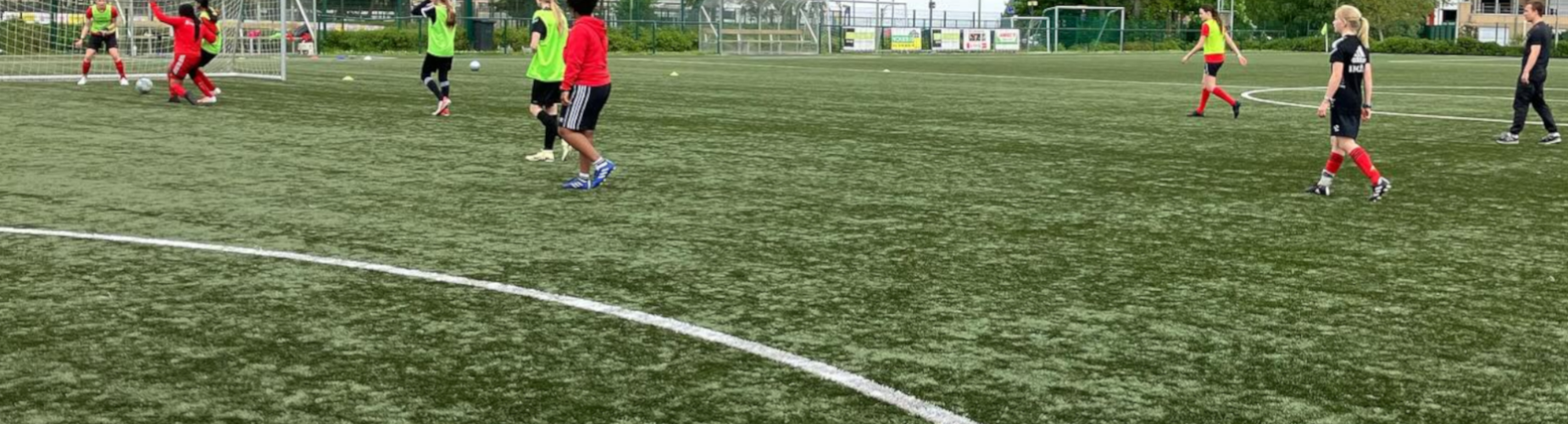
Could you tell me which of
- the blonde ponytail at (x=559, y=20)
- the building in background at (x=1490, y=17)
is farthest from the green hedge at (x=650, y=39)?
the building in background at (x=1490, y=17)

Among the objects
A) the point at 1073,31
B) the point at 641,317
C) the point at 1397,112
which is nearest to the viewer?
the point at 641,317

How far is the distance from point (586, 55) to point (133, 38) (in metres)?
27.2

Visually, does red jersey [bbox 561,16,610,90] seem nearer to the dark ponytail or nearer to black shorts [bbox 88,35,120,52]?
the dark ponytail

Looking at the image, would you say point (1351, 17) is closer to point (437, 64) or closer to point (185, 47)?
point (437, 64)

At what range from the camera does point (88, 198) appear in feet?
31.1

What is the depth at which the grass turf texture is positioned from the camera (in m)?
4.82

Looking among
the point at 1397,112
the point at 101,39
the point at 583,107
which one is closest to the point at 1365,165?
the point at 583,107

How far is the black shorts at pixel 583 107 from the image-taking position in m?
10.2

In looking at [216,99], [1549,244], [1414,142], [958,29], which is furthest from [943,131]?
[958,29]

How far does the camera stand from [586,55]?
10.1 meters

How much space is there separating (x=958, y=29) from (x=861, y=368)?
6396cm

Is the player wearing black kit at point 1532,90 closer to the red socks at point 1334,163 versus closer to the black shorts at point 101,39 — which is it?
the red socks at point 1334,163

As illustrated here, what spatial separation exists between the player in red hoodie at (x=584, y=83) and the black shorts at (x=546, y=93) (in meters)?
2.47

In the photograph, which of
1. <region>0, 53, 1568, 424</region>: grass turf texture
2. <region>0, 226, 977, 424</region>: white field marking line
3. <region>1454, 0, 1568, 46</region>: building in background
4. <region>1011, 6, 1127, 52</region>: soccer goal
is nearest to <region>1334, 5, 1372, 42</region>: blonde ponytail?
<region>0, 53, 1568, 424</region>: grass turf texture
